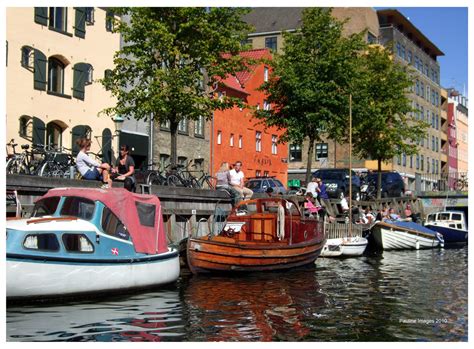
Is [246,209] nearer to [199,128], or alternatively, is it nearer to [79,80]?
[79,80]

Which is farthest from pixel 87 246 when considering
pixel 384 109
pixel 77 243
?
pixel 384 109

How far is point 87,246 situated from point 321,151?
53227mm

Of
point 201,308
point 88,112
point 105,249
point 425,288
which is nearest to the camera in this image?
point 201,308

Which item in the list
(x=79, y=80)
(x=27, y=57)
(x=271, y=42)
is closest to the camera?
(x=27, y=57)

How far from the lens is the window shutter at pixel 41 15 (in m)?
30.8

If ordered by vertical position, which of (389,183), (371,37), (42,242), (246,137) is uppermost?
(371,37)

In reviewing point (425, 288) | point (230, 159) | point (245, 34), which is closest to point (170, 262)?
point (425, 288)

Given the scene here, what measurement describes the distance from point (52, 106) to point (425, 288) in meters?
18.6

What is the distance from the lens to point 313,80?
3638cm

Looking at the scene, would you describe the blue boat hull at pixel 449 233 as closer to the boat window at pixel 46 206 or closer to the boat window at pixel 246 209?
the boat window at pixel 246 209

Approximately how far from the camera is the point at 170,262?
1817 cm

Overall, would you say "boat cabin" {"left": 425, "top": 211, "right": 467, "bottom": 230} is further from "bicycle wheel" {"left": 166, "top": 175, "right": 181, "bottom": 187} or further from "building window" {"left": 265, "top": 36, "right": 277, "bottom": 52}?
"building window" {"left": 265, "top": 36, "right": 277, "bottom": 52}
